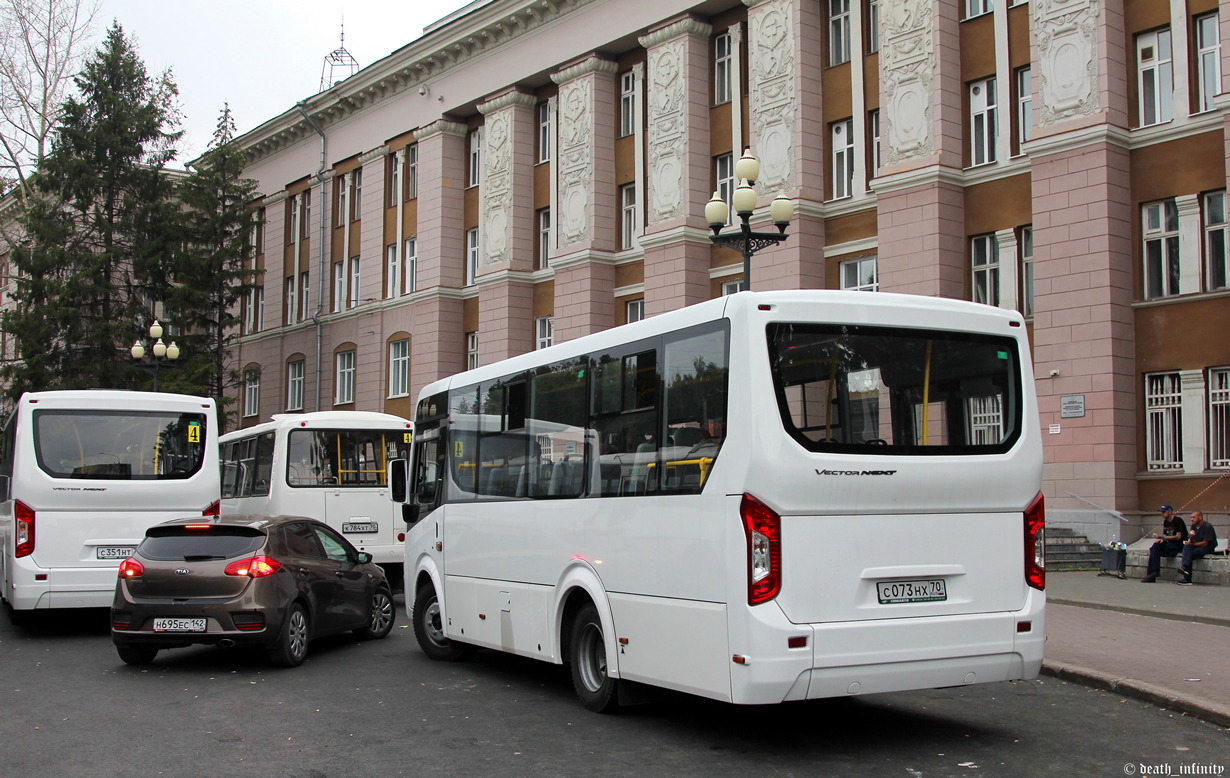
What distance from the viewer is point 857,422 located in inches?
312

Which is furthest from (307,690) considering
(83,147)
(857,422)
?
(83,147)

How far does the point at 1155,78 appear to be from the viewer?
25.0 m

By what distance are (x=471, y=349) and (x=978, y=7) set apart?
22.0m

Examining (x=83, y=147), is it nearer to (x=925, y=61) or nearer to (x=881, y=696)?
(x=925, y=61)

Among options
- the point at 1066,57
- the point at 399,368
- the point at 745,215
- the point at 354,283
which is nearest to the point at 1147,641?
the point at 745,215

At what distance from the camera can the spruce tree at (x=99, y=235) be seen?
153 ft

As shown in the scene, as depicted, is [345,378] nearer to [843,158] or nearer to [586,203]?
[586,203]

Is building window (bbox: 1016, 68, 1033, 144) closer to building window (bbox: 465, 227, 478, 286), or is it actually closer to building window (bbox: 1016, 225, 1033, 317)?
building window (bbox: 1016, 225, 1033, 317)

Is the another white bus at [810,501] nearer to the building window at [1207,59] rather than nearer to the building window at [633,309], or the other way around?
the building window at [1207,59]

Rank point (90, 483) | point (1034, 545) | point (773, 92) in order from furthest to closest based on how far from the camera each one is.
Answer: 1. point (773, 92)
2. point (90, 483)
3. point (1034, 545)

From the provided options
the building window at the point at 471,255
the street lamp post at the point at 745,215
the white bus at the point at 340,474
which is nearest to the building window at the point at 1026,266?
the street lamp post at the point at 745,215

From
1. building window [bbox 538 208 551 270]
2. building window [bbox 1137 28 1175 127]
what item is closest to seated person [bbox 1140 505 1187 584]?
building window [bbox 1137 28 1175 127]

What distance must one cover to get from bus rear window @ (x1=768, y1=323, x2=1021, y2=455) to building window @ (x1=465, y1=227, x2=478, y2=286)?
36.8 meters

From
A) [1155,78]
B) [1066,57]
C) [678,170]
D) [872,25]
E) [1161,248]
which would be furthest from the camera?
[678,170]
